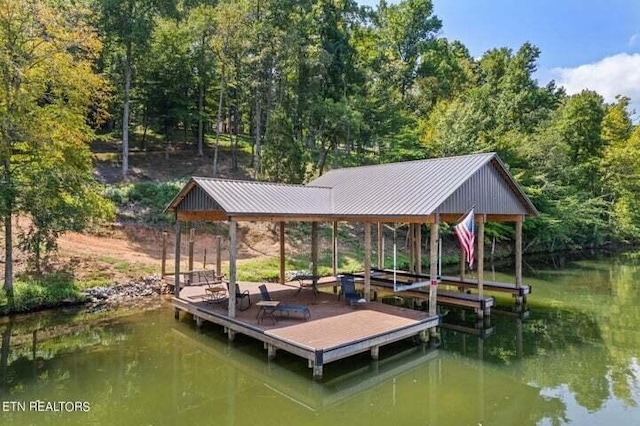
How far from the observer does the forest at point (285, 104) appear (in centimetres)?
1377

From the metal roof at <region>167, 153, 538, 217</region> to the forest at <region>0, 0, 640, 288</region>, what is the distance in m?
5.19

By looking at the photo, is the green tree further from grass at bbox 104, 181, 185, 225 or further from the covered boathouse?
the covered boathouse

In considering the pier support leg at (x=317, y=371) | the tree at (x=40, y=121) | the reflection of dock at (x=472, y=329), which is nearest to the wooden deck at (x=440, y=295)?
the reflection of dock at (x=472, y=329)

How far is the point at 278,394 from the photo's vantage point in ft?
26.7

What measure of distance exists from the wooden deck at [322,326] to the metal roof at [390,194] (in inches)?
108

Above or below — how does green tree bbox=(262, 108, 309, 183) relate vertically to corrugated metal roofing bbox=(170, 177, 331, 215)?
above

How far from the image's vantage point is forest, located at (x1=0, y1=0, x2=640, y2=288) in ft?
45.2

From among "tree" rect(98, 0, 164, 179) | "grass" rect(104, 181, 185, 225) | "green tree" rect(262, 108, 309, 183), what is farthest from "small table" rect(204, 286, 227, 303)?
"tree" rect(98, 0, 164, 179)

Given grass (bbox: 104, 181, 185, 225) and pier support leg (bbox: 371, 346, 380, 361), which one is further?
grass (bbox: 104, 181, 185, 225)

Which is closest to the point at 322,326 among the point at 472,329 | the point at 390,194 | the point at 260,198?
the point at 260,198

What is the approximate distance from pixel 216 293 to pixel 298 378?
5.84 m

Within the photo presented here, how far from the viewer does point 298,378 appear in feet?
29.1

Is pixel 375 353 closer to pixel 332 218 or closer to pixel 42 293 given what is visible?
pixel 332 218

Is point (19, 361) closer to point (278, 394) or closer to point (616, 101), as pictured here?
point (278, 394)
